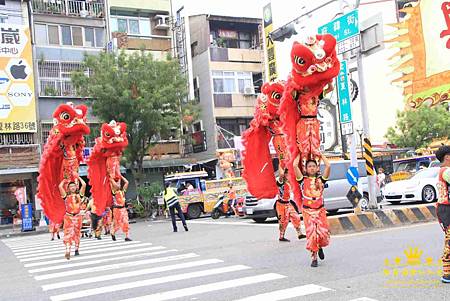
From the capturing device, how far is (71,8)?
29094mm

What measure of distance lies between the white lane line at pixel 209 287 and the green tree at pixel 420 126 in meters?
30.0

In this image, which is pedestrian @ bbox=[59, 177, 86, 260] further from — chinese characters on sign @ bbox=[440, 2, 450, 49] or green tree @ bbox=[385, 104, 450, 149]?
green tree @ bbox=[385, 104, 450, 149]

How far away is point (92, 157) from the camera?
14281mm

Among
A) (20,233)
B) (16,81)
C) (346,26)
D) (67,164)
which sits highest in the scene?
(16,81)

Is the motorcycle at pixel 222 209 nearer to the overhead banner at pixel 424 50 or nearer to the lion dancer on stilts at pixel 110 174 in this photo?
the lion dancer on stilts at pixel 110 174

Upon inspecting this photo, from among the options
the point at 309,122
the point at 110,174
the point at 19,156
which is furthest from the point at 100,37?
the point at 309,122

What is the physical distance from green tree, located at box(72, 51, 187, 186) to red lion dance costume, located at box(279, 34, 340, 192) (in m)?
15.8

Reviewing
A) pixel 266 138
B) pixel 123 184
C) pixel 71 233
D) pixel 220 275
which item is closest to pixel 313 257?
pixel 220 275

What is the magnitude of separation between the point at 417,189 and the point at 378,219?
6.97 meters

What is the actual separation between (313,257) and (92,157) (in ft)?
28.2

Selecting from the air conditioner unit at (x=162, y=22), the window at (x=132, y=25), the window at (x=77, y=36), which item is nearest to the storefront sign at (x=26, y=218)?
the window at (x=77, y=36)

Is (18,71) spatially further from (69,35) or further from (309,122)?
(309,122)

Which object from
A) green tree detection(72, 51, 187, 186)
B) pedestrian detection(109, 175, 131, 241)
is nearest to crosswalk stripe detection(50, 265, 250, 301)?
pedestrian detection(109, 175, 131, 241)

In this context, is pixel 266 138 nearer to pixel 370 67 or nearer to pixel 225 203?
pixel 225 203
